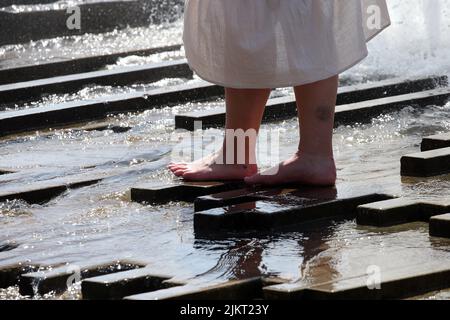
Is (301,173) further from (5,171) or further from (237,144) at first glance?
(5,171)

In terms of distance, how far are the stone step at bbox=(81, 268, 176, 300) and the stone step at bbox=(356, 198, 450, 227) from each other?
2.98 ft

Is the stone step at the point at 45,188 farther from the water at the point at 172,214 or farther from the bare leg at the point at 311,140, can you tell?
the bare leg at the point at 311,140

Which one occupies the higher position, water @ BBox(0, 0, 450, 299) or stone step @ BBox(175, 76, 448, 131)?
stone step @ BBox(175, 76, 448, 131)

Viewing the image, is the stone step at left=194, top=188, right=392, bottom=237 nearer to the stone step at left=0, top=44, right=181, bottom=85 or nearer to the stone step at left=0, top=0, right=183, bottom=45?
the stone step at left=0, top=44, right=181, bottom=85

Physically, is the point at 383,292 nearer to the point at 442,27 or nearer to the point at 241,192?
the point at 241,192

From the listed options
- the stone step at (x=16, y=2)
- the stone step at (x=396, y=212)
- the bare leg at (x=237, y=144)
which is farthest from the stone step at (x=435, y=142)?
the stone step at (x=16, y=2)

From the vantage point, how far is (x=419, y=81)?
7.95 meters

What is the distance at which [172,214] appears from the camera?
5.00m

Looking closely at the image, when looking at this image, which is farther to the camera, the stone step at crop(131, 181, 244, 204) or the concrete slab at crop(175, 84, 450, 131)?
the concrete slab at crop(175, 84, 450, 131)

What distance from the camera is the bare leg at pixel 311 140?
521 cm

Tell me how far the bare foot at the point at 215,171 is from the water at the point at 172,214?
7.6 inches

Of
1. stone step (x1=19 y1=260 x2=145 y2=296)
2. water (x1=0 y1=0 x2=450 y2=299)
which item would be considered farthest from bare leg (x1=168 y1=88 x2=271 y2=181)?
stone step (x1=19 y1=260 x2=145 y2=296)

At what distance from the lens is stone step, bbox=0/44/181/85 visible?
930 cm

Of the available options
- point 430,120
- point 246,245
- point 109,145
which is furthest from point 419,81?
point 246,245
